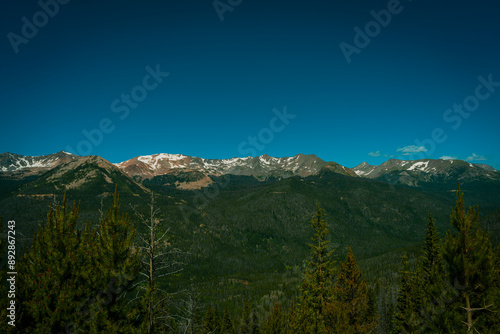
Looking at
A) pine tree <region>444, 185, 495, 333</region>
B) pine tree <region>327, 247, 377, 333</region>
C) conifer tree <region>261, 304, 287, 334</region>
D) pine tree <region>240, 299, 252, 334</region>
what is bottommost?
pine tree <region>240, 299, 252, 334</region>

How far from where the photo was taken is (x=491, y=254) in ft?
49.3

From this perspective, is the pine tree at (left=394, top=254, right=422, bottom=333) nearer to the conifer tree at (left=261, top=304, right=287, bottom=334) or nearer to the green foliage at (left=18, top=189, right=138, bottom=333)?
the conifer tree at (left=261, top=304, right=287, bottom=334)

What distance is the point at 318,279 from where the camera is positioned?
78.5 ft

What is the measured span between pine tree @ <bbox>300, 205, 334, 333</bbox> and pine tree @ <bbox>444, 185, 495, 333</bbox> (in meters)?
9.79

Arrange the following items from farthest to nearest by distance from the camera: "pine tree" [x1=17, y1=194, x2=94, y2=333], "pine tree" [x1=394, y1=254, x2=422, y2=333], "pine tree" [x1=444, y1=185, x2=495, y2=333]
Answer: "pine tree" [x1=394, y1=254, x2=422, y2=333] → "pine tree" [x1=444, y1=185, x2=495, y2=333] → "pine tree" [x1=17, y1=194, x2=94, y2=333]

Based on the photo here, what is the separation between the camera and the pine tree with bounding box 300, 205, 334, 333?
22.8 m

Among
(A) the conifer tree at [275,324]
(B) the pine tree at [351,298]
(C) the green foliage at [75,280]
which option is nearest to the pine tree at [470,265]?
(B) the pine tree at [351,298]

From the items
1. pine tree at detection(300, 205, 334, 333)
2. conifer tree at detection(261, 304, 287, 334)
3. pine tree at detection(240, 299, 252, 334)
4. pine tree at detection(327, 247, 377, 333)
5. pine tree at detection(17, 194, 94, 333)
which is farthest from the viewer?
pine tree at detection(240, 299, 252, 334)

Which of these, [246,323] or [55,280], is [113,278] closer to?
[55,280]

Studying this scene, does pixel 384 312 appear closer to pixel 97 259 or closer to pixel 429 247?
pixel 429 247

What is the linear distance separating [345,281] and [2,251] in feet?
88.9

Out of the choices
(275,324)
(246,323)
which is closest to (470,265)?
(275,324)

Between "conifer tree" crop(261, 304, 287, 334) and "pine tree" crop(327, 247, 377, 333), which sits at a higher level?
"pine tree" crop(327, 247, 377, 333)

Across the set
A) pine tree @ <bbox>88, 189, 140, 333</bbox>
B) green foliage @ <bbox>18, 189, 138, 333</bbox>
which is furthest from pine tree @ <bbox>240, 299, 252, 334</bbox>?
green foliage @ <bbox>18, 189, 138, 333</bbox>
